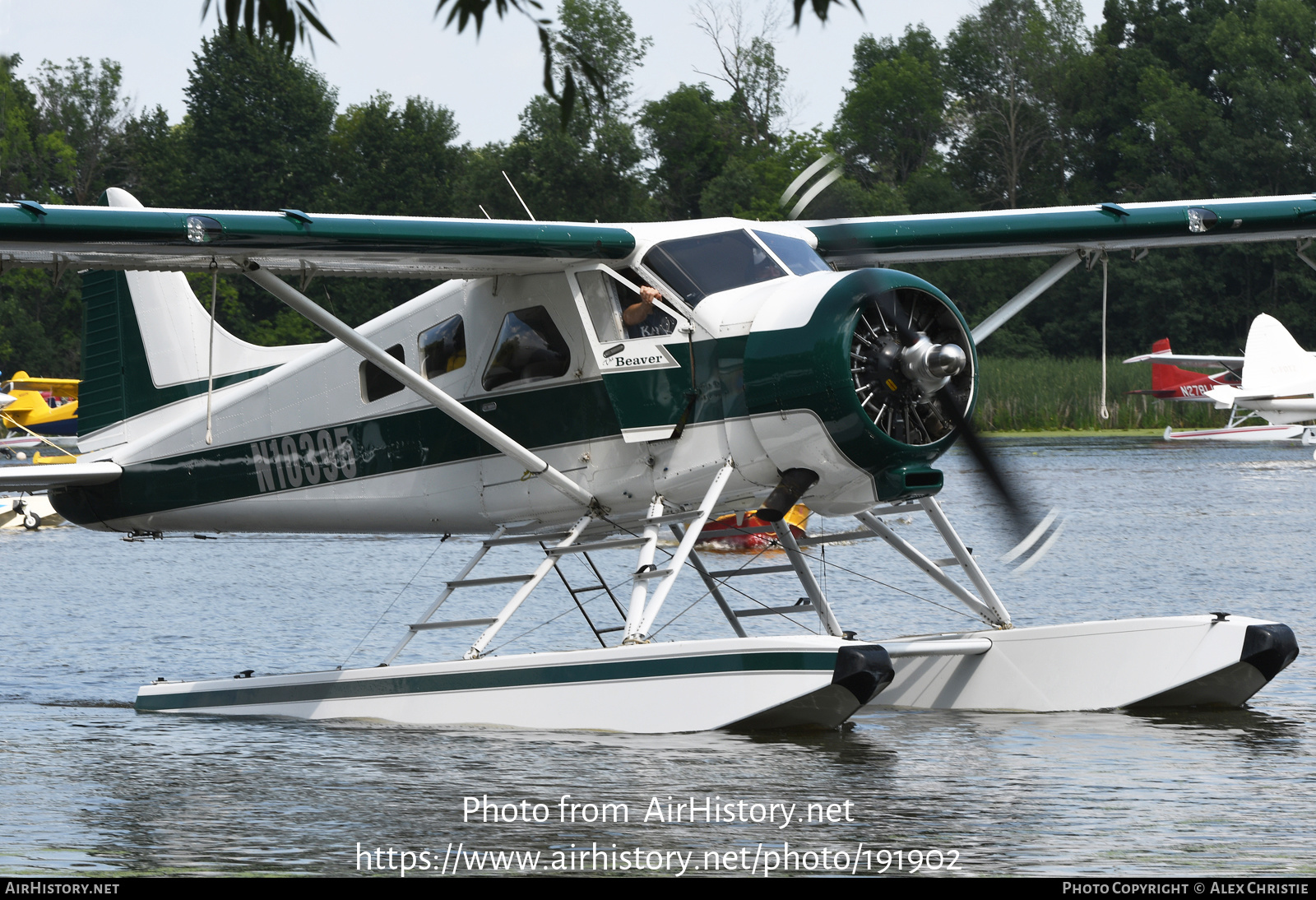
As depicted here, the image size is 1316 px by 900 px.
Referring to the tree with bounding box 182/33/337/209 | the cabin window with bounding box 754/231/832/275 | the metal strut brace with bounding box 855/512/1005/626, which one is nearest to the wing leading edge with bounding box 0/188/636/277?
the cabin window with bounding box 754/231/832/275

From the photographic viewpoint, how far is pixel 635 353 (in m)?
8.95

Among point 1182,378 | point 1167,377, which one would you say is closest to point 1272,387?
point 1182,378

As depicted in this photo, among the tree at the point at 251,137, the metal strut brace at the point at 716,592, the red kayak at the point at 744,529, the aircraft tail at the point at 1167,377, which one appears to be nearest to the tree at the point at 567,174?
the tree at the point at 251,137

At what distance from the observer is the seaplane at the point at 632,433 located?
815cm

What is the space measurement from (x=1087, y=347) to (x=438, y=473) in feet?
189

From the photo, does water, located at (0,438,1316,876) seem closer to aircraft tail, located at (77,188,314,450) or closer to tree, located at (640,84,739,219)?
aircraft tail, located at (77,188,314,450)

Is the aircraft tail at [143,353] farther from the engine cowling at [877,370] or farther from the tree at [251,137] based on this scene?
the tree at [251,137]

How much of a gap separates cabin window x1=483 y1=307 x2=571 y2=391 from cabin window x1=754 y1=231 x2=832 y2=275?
4.46 ft

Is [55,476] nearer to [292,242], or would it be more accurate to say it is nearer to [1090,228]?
[292,242]

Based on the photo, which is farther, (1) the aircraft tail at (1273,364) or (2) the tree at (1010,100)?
(2) the tree at (1010,100)

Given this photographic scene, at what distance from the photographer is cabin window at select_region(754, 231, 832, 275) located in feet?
29.3

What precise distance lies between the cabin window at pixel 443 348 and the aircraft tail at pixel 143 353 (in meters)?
1.88

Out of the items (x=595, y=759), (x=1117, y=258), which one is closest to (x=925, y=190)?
(x=1117, y=258)

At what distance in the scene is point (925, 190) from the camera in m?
68.1
